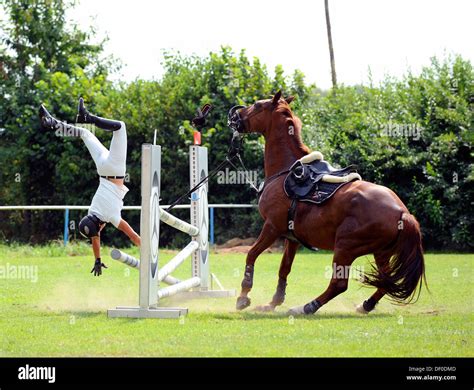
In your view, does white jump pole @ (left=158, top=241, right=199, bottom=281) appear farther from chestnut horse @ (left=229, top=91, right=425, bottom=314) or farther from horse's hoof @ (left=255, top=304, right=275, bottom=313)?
horse's hoof @ (left=255, top=304, right=275, bottom=313)

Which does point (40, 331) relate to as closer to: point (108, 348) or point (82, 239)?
point (108, 348)

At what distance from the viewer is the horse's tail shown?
9516 millimetres

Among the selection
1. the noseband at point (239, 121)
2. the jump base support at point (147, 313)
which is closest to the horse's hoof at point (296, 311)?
the jump base support at point (147, 313)

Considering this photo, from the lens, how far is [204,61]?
27375 millimetres

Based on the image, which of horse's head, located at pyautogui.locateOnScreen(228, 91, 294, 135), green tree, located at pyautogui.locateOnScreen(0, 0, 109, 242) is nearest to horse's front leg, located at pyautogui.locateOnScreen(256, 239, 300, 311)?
horse's head, located at pyautogui.locateOnScreen(228, 91, 294, 135)

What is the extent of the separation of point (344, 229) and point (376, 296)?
996 mm

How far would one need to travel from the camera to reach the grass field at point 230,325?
7.56m

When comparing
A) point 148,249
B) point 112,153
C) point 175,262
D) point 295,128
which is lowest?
point 175,262

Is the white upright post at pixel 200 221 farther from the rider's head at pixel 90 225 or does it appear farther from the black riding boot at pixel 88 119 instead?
the black riding boot at pixel 88 119

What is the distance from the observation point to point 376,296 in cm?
1011

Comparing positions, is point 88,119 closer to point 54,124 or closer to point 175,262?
point 54,124

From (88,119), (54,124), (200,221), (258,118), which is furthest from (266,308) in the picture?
(54,124)

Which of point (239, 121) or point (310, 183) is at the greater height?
point (239, 121)

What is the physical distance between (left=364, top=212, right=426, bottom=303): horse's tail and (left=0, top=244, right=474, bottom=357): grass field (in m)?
0.37
